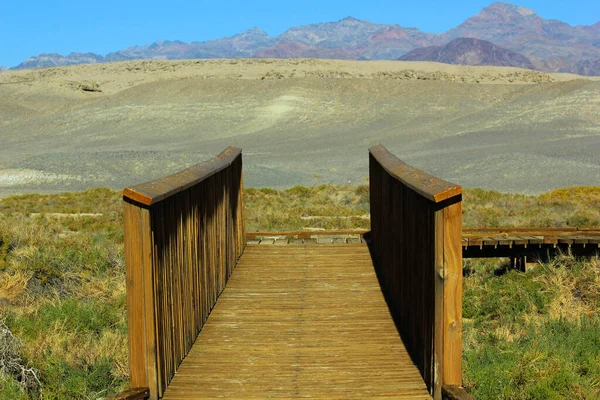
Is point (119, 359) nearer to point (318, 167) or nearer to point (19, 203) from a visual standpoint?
point (19, 203)

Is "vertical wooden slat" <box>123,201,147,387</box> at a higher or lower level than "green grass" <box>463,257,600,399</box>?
higher

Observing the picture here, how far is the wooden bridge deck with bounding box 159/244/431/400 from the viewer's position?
15.5 ft

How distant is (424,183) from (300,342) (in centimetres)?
155

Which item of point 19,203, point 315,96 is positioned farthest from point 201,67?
point 19,203

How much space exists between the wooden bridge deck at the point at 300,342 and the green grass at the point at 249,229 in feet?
2.24

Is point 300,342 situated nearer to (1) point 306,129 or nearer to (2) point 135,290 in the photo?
(2) point 135,290

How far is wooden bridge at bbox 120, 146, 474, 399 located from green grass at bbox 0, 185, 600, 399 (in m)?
0.68

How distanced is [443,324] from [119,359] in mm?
2651

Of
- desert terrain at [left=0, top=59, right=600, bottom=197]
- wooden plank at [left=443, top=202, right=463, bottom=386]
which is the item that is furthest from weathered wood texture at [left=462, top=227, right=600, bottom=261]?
desert terrain at [left=0, top=59, right=600, bottom=197]

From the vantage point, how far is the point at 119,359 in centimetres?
580

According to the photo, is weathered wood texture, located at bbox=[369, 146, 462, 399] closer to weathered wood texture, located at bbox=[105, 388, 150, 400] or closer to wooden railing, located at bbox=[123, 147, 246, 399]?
wooden railing, located at bbox=[123, 147, 246, 399]

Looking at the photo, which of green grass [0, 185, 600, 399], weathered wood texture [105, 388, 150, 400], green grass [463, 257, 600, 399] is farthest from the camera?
green grass [0, 185, 600, 399]

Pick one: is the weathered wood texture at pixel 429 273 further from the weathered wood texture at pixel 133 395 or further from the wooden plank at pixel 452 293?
the weathered wood texture at pixel 133 395

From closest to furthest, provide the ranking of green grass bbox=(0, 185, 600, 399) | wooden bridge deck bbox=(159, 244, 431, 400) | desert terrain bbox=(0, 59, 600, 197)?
wooden bridge deck bbox=(159, 244, 431, 400) → green grass bbox=(0, 185, 600, 399) → desert terrain bbox=(0, 59, 600, 197)
